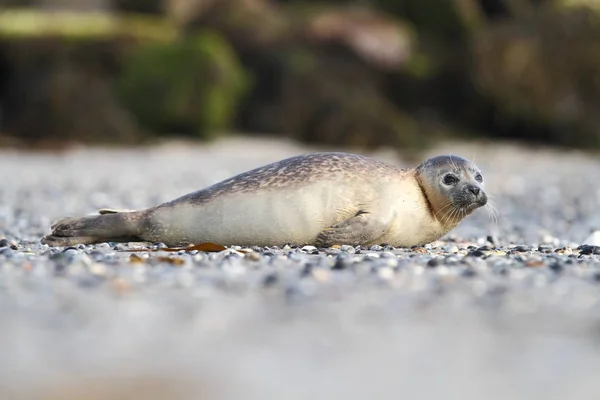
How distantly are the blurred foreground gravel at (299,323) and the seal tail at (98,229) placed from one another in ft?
0.74

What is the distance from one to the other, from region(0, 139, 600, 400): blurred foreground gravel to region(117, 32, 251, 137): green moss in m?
10.3

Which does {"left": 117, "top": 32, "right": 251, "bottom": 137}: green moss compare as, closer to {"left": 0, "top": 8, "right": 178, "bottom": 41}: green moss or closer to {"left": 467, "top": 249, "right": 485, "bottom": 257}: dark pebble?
{"left": 0, "top": 8, "right": 178, "bottom": 41}: green moss

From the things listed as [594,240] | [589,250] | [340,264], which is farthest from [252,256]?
[594,240]

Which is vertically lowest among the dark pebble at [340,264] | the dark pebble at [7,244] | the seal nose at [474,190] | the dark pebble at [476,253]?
the dark pebble at [7,244]

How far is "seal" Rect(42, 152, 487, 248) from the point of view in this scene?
16.5ft

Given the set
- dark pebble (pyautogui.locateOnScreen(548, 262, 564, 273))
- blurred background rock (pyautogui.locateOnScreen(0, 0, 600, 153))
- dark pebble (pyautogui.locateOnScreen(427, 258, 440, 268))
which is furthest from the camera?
blurred background rock (pyautogui.locateOnScreen(0, 0, 600, 153))

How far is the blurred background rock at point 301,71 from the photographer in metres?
15.0

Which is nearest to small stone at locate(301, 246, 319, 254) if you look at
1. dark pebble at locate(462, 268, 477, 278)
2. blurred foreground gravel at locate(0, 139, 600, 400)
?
blurred foreground gravel at locate(0, 139, 600, 400)

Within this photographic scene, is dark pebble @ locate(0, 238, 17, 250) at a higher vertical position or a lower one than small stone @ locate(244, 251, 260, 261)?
lower

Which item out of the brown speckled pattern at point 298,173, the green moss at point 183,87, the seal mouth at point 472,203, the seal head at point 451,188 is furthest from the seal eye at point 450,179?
the green moss at point 183,87

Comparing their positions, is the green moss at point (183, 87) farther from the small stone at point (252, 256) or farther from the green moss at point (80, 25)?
the small stone at point (252, 256)

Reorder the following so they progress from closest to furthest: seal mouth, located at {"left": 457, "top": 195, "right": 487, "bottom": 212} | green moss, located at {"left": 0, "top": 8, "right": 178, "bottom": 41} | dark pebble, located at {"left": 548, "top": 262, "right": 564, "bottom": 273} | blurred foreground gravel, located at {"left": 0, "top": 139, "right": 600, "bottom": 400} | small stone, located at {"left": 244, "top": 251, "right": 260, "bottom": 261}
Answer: blurred foreground gravel, located at {"left": 0, "top": 139, "right": 600, "bottom": 400}, dark pebble, located at {"left": 548, "top": 262, "right": 564, "bottom": 273}, small stone, located at {"left": 244, "top": 251, "right": 260, "bottom": 261}, seal mouth, located at {"left": 457, "top": 195, "right": 487, "bottom": 212}, green moss, located at {"left": 0, "top": 8, "right": 178, "bottom": 41}

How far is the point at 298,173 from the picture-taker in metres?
5.15

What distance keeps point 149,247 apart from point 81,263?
3.55 feet
